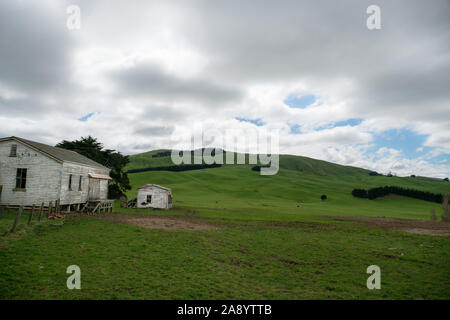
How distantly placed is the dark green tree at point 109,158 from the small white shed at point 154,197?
954 centimetres

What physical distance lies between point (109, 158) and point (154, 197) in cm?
1532

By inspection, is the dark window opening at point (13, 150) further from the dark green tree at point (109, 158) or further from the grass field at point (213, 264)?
the dark green tree at point (109, 158)

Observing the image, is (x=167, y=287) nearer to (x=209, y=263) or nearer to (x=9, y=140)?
(x=209, y=263)

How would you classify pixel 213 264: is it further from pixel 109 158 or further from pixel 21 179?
pixel 109 158

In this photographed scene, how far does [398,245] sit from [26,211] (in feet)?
109

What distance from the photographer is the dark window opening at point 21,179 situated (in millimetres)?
26953

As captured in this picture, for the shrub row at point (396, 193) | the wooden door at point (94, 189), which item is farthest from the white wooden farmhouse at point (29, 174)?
the shrub row at point (396, 193)

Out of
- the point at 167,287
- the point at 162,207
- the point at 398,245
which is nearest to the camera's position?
the point at 167,287

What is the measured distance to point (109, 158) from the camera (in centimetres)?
5194

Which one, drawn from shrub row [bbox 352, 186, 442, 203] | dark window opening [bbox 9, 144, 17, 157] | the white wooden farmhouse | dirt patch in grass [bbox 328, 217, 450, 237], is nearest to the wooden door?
the white wooden farmhouse

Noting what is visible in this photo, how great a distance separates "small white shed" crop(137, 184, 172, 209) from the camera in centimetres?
4334

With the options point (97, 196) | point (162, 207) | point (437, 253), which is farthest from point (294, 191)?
point (437, 253)

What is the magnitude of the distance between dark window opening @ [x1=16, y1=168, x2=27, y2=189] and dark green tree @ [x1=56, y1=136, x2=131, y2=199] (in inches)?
876
